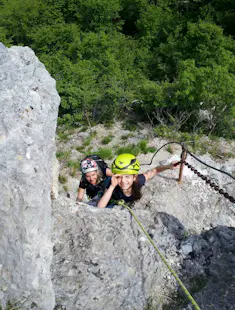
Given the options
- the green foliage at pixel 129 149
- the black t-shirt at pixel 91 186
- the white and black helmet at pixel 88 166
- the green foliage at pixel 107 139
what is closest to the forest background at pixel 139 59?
the green foliage at pixel 107 139

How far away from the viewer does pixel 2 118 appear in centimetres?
369

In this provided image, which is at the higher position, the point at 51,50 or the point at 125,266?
the point at 125,266

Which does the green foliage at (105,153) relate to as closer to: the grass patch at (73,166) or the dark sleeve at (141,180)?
the grass patch at (73,166)

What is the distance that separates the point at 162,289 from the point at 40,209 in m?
2.05

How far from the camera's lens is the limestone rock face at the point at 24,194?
344cm

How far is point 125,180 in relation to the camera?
571 cm

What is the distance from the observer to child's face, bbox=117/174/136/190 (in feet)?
→ 18.6

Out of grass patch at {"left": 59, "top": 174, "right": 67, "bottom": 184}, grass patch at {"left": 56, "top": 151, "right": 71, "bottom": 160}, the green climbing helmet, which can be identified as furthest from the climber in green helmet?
grass patch at {"left": 56, "top": 151, "right": 71, "bottom": 160}

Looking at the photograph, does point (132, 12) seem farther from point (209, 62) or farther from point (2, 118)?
point (2, 118)

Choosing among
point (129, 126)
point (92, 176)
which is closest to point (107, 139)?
point (129, 126)

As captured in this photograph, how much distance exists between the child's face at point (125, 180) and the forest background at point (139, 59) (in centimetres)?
1138

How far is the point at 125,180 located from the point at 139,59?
23.2 m

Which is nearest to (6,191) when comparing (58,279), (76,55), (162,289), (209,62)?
(58,279)

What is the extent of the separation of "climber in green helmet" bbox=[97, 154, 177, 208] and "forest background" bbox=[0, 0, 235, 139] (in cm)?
1115
